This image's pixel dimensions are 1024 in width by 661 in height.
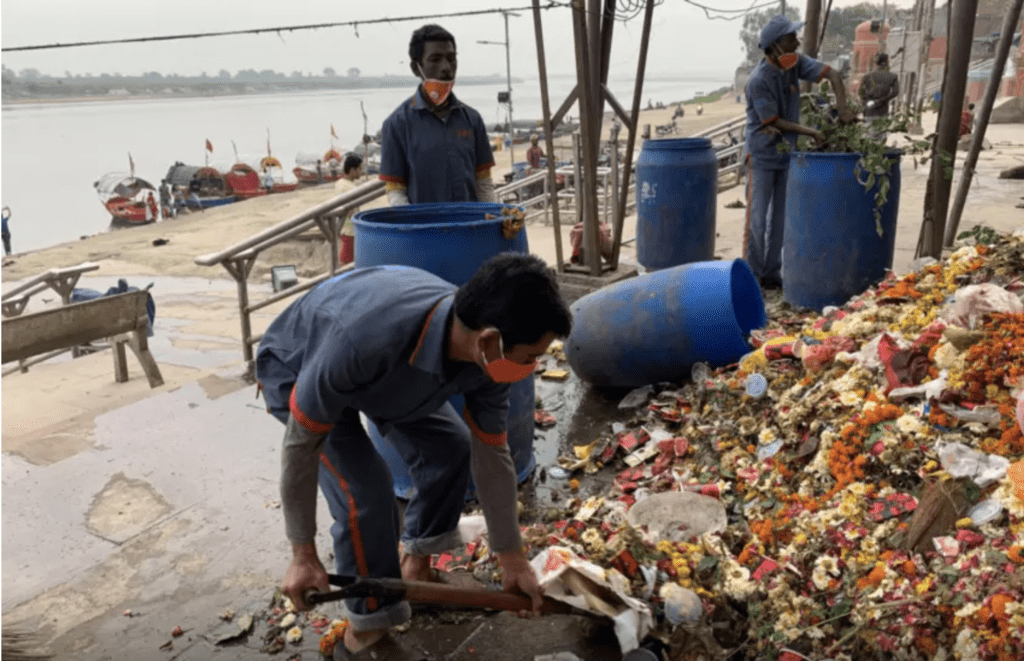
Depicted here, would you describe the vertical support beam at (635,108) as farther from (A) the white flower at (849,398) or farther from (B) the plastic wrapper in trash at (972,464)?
(B) the plastic wrapper in trash at (972,464)

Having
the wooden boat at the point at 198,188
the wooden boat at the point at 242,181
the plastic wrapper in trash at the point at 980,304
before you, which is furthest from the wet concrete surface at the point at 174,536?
the wooden boat at the point at 242,181

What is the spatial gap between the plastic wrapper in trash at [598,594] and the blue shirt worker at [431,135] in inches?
87.9

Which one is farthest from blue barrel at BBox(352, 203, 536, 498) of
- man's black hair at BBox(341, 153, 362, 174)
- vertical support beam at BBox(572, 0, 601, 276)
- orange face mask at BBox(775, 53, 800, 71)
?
man's black hair at BBox(341, 153, 362, 174)

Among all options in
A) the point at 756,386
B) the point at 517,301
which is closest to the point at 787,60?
the point at 756,386

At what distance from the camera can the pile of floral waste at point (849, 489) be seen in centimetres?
220

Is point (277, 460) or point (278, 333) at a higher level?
point (278, 333)

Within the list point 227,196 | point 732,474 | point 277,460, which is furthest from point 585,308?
point 227,196

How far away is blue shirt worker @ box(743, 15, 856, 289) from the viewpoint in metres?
5.47

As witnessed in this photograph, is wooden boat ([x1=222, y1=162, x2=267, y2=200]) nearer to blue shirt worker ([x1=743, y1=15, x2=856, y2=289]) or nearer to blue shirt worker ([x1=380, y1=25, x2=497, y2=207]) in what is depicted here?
blue shirt worker ([x1=743, y1=15, x2=856, y2=289])

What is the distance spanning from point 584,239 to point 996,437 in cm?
380

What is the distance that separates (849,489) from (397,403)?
1.58m

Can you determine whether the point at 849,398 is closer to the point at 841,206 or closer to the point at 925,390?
the point at 925,390

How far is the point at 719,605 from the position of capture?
2.43 meters

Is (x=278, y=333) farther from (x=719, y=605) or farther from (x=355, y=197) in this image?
(x=355, y=197)
